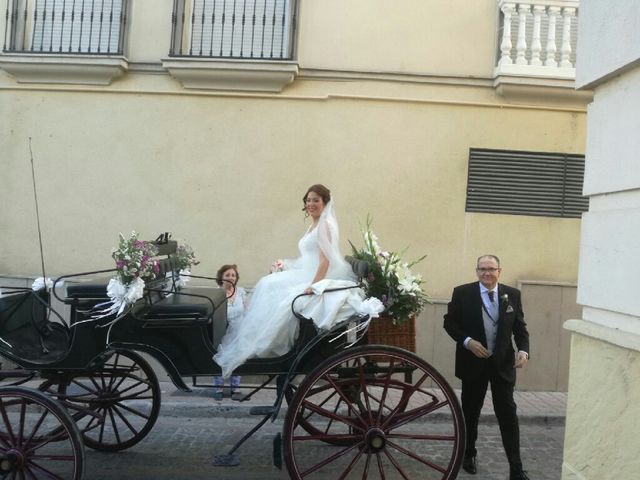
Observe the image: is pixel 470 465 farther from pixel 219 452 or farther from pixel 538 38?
pixel 538 38

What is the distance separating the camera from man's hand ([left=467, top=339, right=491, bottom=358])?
498 cm

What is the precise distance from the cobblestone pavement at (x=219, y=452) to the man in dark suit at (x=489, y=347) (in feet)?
1.44

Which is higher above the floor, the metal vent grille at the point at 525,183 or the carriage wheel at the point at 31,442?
the metal vent grille at the point at 525,183

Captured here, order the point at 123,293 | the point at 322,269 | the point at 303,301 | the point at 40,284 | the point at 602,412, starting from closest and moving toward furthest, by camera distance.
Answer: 1. the point at 602,412
2. the point at 123,293
3. the point at 303,301
4. the point at 40,284
5. the point at 322,269

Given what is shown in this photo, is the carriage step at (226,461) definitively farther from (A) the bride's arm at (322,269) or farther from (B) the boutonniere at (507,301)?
(B) the boutonniere at (507,301)

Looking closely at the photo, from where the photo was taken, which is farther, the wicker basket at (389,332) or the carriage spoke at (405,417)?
the wicker basket at (389,332)

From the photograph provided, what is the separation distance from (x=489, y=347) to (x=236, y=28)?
223 inches

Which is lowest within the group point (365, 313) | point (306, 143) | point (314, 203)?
point (365, 313)

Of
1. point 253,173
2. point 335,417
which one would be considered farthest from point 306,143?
point 335,417

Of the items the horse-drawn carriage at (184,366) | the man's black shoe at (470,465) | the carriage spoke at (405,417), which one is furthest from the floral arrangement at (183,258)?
the man's black shoe at (470,465)

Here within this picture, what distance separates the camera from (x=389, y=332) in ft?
15.6

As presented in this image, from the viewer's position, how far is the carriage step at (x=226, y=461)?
5.15 meters

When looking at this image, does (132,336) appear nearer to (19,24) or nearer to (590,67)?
(590,67)

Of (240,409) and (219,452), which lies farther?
(240,409)
